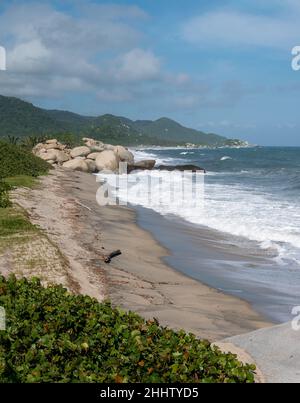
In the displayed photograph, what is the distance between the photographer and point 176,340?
20.6 feet

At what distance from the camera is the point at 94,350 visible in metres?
5.70

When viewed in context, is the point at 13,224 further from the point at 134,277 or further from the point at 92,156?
the point at 92,156

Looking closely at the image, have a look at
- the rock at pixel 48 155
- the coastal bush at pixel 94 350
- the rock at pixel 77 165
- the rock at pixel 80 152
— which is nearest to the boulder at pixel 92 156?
the rock at pixel 80 152

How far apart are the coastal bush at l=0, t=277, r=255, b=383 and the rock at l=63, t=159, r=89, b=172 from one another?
4152 cm

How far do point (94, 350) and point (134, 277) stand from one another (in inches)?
287

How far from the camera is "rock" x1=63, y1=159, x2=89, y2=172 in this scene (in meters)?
48.0

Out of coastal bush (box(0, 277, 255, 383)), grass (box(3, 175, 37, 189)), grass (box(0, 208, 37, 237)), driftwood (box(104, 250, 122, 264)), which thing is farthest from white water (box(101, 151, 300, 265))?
coastal bush (box(0, 277, 255, 383))

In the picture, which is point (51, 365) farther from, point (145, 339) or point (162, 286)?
point (162, 286)

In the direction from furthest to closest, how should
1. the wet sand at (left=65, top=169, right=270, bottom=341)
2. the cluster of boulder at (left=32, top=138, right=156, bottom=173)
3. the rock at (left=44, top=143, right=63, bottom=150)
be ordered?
the rock at (left=44, top=143, right=63, bottom=150)
the cluster of boulder at (left=32, top=138, right=156, bottom=173)
the wet sand at (left=65, top=169, right=270, bottom=341)

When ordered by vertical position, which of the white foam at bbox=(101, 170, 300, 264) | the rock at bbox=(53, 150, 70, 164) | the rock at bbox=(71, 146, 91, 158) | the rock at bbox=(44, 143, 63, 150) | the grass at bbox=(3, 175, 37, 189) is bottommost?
the white foam at bbox=(101, 170, 300, 264)

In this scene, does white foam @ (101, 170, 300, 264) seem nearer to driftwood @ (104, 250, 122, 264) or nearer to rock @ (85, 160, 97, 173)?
driftwood @ (104, 250, 122, 264)

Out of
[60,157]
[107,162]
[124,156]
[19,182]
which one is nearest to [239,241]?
[19,182]

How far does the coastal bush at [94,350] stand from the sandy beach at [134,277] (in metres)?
3.02
